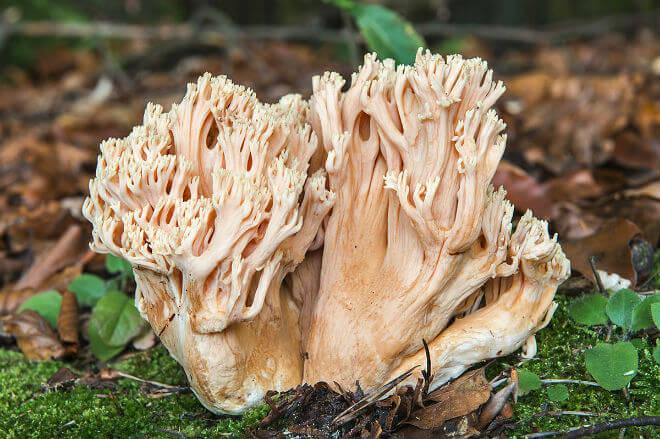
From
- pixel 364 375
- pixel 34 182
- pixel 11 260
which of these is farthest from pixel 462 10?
pixel 364 375

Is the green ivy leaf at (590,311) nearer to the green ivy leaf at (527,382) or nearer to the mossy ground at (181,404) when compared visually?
the mossy ground at (181,404)

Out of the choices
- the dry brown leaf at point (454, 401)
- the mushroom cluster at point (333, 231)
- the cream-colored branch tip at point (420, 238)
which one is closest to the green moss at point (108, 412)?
the mushroom cluster at point (333, 231)

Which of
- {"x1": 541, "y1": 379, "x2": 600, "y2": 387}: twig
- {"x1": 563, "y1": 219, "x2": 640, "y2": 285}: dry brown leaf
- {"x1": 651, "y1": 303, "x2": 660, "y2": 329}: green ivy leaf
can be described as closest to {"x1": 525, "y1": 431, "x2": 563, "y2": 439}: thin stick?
{"x1": 541, "y1": 379, "x2": 600, "y2": 387}: twig

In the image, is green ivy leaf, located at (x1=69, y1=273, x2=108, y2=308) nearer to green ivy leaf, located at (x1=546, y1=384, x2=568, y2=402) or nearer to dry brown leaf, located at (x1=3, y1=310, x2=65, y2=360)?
dry brown leaf, located at (x1=3, y1=310, x2=65, y2=360)

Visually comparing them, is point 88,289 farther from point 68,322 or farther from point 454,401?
point 454,401

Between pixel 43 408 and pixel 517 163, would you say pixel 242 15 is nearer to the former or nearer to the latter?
pixel 517 163

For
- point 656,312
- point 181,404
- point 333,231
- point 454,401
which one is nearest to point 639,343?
point 656,312

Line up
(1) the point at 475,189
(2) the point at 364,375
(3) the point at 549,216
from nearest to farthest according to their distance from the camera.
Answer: (1) the point at 475,189, (2) the point at 364,375, (3) the point at 549,216
